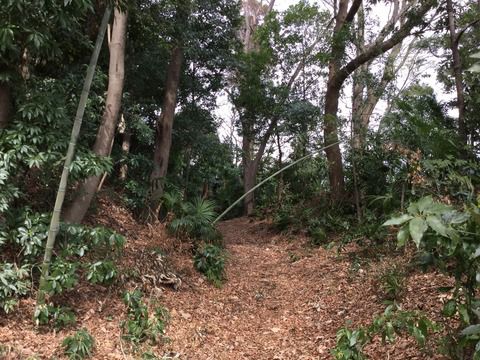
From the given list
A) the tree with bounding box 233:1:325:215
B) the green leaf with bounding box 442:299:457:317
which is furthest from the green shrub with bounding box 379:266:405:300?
the tree with bounding box 233:1:325:215

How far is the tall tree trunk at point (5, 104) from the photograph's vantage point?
4.00 metres

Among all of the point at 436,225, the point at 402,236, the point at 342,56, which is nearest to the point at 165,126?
the point at 342,56

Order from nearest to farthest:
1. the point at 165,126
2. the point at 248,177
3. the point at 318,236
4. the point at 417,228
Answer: the point at 417,228, the point at 165,126, the point at 318,236, the point at 248,177

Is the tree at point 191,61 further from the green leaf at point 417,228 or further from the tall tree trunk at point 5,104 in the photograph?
the green leaf at point 417,228

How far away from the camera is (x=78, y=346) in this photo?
3.51 metres

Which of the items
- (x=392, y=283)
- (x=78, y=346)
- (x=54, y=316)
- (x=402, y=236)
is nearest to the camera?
(x=402, y=236)

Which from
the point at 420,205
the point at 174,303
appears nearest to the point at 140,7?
the point at 174,303

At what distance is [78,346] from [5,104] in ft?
7.83

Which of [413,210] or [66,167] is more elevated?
[66,167]

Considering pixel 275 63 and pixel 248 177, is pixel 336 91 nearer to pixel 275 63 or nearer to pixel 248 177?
pixel 275 63

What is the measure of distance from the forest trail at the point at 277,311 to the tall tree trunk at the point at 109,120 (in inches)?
61.8

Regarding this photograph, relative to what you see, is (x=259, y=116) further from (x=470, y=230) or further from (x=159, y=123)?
(x=470, y=230)

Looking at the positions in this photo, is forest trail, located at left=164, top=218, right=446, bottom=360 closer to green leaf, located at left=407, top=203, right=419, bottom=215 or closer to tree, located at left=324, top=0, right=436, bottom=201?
green leaf, located at left=407, top=203, right=419, bottom=215

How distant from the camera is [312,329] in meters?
4.65
